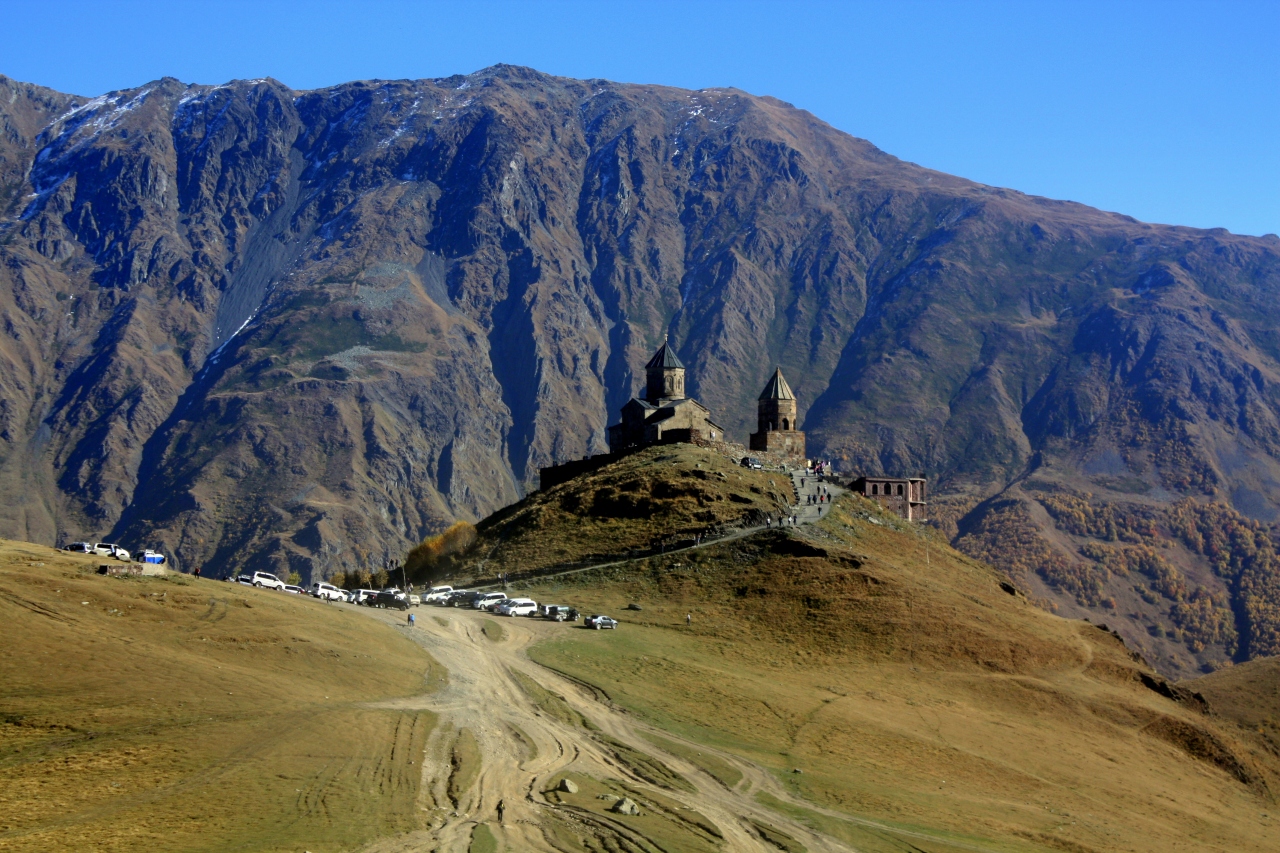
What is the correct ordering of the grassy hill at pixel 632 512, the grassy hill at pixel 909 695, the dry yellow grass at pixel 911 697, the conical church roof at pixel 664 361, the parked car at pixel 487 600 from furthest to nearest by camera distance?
1. the conical church roof at pixel 664 361
2. the grassy hill at pixel 632 512
3. the parked car at pixel 487 600
4. the grassy hill at pixel 909 695
5. the dry yellow grass at pixel 911 697

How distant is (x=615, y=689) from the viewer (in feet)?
181

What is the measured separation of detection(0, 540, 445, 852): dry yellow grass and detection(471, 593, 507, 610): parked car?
44.2 ft

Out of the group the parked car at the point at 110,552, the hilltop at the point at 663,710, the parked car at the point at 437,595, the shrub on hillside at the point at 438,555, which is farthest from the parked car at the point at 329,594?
the shrub on hillside at the point at 438,555

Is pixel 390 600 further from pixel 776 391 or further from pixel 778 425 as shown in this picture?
pixel 776 391

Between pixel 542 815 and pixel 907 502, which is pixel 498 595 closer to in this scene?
pixel 542 815

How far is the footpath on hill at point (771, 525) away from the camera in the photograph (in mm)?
80812

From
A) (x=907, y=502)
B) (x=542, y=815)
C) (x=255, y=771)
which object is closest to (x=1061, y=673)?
(x=907, y=502)

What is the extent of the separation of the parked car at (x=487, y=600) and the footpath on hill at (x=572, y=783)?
1587 centimetres

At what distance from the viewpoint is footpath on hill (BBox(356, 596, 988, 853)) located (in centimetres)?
3606

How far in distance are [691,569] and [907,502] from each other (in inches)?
1457

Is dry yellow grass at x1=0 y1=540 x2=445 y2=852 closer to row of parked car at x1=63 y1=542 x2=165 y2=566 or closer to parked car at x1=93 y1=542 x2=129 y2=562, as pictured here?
row of parked car at x1=63 y1=542 x2=165 y2=566

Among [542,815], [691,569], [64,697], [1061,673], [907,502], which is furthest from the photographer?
[907,502]

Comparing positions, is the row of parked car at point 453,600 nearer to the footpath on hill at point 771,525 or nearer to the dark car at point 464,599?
the dark car at point 464,599

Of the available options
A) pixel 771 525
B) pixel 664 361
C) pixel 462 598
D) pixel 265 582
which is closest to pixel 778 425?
pixel 664 361
